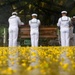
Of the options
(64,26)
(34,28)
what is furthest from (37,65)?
(34,28)

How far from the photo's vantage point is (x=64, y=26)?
21406mm

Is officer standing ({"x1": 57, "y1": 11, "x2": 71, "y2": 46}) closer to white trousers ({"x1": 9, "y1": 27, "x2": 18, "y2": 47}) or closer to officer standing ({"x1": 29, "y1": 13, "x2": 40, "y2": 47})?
officer standing ({"x1": 29, "y1": 13, "x2": 40, "y2": 47})

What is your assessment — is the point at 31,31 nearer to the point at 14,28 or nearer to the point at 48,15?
the point at 14,28

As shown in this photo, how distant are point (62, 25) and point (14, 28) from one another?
2758mm

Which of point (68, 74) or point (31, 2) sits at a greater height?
point (31, 2)

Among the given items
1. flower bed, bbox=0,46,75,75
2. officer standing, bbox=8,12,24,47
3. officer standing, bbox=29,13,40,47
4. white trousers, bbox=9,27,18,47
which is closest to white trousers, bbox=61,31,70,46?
officer standing, bbox=29,13,40,47

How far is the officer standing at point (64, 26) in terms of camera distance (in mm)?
21062

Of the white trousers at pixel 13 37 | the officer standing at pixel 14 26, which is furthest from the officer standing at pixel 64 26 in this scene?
the white trousers at pixel 13 37

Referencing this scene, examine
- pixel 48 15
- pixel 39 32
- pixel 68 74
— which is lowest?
pixel 68 74

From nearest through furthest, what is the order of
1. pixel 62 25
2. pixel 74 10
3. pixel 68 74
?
pixel 68 74, pixel 62 25, pixel 74 10

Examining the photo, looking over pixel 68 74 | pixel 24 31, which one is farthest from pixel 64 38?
pixel 68 74

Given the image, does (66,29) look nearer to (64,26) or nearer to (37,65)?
(64,26)

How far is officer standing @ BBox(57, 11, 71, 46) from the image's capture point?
69.1 feet

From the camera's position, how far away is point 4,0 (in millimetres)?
31969
